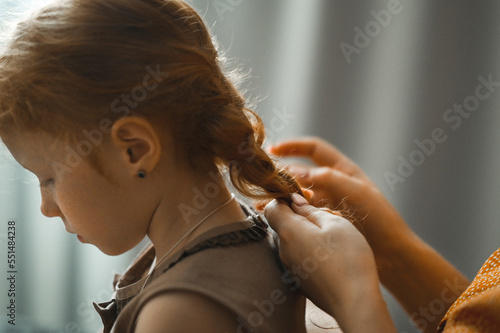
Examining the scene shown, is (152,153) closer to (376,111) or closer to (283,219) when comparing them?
(283,219)

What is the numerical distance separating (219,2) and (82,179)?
3.25 feet

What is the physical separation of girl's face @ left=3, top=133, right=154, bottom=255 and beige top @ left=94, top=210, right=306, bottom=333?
0.28 feet

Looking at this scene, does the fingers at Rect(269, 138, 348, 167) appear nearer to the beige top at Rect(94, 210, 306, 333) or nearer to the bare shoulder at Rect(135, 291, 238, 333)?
the beige top at Rect(94, 210, 306, 333)

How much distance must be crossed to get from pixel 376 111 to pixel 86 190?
1.07 meters

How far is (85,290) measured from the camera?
158 centimetres

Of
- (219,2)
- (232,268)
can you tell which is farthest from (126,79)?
(219,2)

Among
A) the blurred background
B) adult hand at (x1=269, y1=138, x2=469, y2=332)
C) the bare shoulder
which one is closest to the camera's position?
the bare shoulder

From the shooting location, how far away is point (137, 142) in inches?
24.9

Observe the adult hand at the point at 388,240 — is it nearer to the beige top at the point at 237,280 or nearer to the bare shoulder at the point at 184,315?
the beige top at the point at 237,280

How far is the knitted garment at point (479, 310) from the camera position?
54 centimetres

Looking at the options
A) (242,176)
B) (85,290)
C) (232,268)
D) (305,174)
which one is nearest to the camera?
(232,268)

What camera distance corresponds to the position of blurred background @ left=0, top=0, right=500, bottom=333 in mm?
1476

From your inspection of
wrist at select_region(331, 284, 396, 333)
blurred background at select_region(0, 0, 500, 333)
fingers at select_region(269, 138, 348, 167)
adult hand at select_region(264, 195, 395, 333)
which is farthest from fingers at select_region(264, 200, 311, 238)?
blurred background at select_region(0, 0, 500, 333)

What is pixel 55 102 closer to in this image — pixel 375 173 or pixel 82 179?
pixel 82 179
